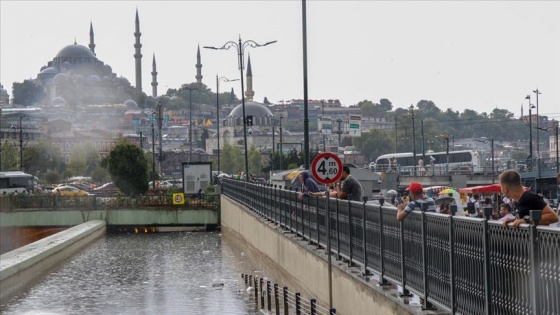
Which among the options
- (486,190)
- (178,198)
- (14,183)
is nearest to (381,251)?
(486,190)

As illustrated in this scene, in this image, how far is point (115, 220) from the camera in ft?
180

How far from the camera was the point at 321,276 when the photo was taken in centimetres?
1864

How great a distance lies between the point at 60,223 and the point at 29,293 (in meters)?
28.8

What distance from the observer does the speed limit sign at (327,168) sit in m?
17.4

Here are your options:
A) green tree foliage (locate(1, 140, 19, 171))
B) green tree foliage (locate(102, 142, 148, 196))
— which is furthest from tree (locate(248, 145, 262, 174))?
green tree foliage (locate(102, 142, 148, 196))

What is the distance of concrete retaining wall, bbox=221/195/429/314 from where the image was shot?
13.4 metres

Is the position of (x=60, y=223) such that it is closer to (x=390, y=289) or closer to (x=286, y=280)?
(x=286, y=280)

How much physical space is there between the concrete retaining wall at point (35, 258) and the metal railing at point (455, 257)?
37.9 feet

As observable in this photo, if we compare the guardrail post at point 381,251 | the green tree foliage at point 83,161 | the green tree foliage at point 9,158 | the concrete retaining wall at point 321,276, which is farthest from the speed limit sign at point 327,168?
the green tree foliage at point 83,161

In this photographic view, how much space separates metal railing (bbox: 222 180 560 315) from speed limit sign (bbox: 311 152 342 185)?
43 centimetres

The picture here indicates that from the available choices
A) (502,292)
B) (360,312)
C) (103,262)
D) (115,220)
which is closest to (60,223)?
(115,220)

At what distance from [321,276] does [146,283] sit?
440 inches

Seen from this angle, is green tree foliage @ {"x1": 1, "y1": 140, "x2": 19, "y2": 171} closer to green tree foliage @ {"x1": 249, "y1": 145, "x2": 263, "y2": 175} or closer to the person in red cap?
green tree foliage @ {"x1": 249, "y1": 145, "x2": 263, "y2": 175}

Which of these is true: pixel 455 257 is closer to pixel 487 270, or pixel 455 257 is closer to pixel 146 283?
pixel 487 270
